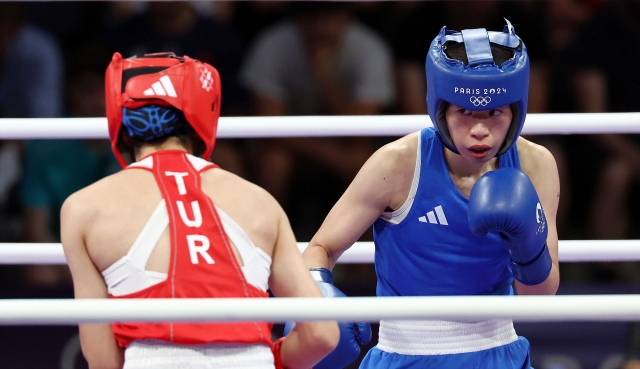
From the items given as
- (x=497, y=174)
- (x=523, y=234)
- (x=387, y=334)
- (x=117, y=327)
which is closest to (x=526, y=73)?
(x=497, y=174)

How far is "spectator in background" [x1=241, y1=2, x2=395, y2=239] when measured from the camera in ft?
13.0

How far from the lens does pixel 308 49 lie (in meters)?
4.02

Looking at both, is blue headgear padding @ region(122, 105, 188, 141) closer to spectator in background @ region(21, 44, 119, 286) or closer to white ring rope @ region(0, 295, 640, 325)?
white ring rope @ region(0, 295, 640, 325)

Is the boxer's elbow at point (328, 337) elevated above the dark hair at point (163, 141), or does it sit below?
below

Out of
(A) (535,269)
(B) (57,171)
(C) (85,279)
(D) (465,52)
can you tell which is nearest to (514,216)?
(A) (535,269)

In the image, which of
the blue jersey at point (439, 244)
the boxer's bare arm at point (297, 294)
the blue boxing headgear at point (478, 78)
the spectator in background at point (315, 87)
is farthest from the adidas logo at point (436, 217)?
the spectator in background at point (315, 87)

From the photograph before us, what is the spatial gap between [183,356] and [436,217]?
745mm

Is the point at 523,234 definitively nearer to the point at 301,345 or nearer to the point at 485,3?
the point at 301,345

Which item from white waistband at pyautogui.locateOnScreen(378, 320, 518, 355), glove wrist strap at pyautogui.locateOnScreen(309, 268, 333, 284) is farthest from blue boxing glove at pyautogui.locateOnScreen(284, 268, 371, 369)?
white waistband at pyautogui.locateOnScreen(378, 320, 518, 355)

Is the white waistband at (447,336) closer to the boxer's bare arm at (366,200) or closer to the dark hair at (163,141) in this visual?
the boxer's bare arm at (366,200)

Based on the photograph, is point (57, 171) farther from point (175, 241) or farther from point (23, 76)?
point (175, 241)

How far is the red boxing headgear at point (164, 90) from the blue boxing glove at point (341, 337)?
15.6 inches

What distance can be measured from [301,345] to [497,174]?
557 mm

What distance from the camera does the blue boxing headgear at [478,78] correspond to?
6.45ft
